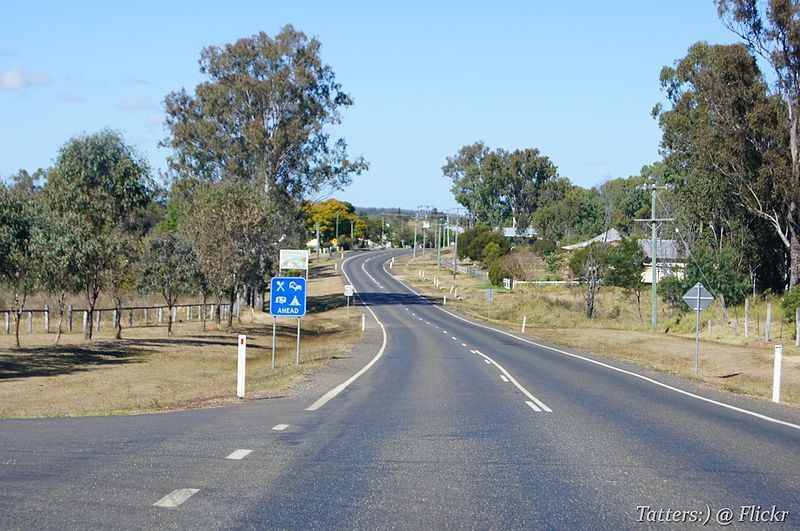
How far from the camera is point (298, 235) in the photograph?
223 feet

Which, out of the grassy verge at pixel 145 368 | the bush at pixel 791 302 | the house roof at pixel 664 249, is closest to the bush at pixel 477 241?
the house roof at pixel 664 249

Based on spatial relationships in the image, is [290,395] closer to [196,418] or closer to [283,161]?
[196,418]

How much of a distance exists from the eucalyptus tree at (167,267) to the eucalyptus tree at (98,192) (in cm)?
922

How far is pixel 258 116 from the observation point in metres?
65.2

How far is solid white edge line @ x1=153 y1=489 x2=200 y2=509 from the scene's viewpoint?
7.19m

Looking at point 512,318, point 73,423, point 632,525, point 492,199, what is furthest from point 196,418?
point 492,199

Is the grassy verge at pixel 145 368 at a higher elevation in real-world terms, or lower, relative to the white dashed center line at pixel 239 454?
lower

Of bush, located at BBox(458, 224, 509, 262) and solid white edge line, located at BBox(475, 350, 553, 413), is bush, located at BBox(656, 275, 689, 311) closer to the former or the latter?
solid white edge line, located at BBox(475, 350, 553, 413)

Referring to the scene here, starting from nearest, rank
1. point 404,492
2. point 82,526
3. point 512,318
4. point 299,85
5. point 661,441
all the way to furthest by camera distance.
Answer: point 82,526, point 404,492, point 661,441, point 299,85, point 512,318

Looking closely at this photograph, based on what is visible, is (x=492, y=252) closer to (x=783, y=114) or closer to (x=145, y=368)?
(x=783, y=114)

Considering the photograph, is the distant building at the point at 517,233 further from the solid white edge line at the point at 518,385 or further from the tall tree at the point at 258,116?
the solid white edge line at the point at 518,385

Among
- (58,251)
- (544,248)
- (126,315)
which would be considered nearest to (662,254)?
(544,248)

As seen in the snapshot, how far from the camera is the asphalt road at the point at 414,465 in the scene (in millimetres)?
7082

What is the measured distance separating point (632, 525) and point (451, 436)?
192 inches
